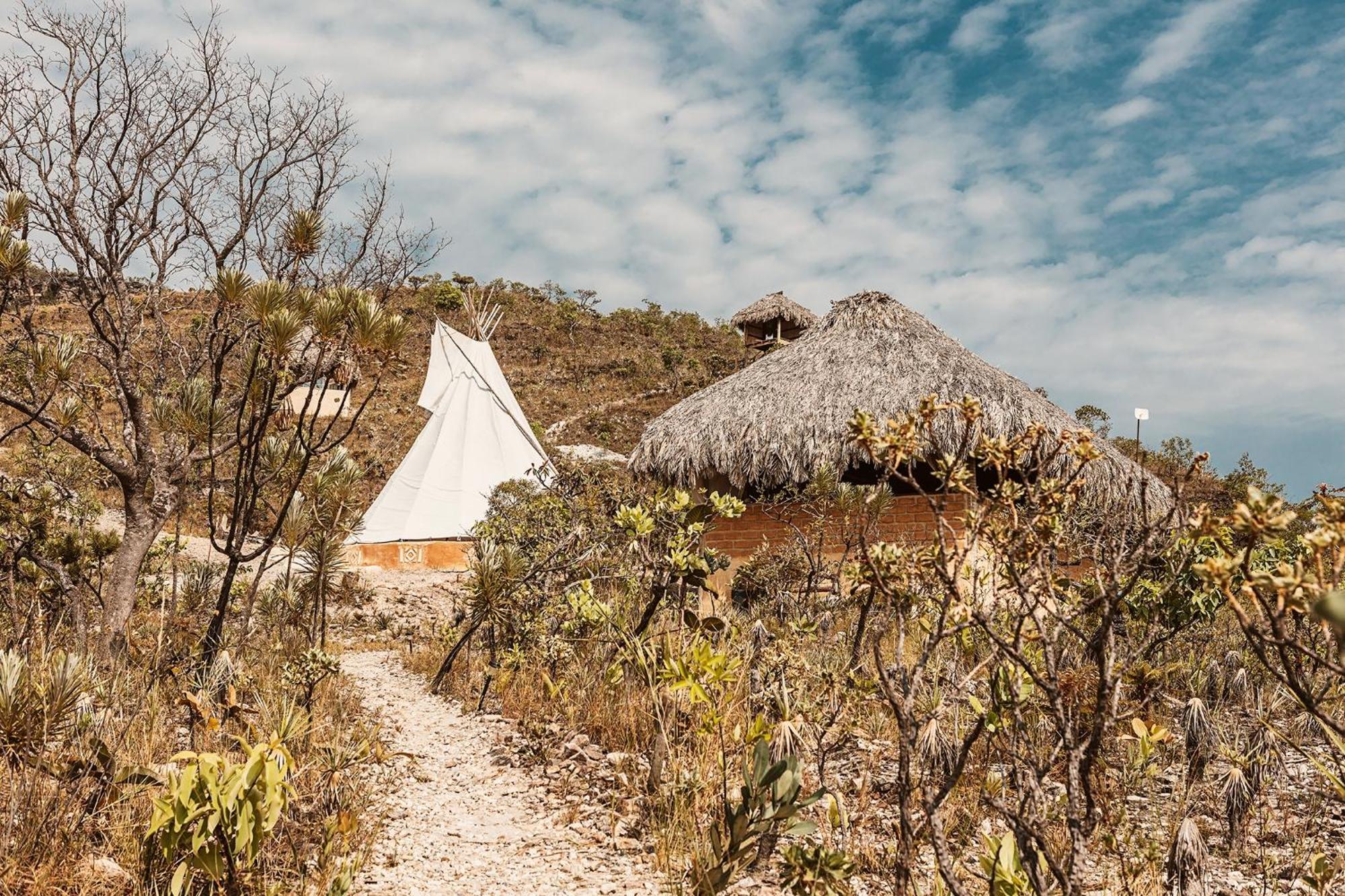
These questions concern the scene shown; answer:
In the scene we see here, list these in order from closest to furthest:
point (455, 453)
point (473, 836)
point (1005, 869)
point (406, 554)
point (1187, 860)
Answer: point (1005, 869) < point (1187, 860) < point (473, 836) < point (406, 554) < point (455, 453)

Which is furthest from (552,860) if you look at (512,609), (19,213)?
(19,213)

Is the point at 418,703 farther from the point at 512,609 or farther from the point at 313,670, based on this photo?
the point at 313,670

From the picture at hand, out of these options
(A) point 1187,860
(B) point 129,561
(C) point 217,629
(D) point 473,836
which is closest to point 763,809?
(A) point 1187,860

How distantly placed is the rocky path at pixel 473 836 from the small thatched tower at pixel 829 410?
498 centimetres

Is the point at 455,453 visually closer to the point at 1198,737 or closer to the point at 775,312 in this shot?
the point at 1198,737

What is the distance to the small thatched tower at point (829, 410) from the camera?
8758mm

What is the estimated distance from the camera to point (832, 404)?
913 cm

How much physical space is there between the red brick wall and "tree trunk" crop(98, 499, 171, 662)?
4.64 m

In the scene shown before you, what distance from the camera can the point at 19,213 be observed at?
3.95 m

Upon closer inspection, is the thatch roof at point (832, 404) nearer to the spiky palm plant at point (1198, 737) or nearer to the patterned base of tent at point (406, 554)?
the patterned base of tent at point (406, 554)

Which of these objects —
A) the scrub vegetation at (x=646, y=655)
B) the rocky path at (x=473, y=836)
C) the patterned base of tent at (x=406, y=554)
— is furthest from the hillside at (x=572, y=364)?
the rocky path at (x=473, y=836)

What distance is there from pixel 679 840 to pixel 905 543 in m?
1.35

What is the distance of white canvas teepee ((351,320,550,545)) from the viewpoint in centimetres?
1216

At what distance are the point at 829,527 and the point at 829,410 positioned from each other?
4.39 ft
